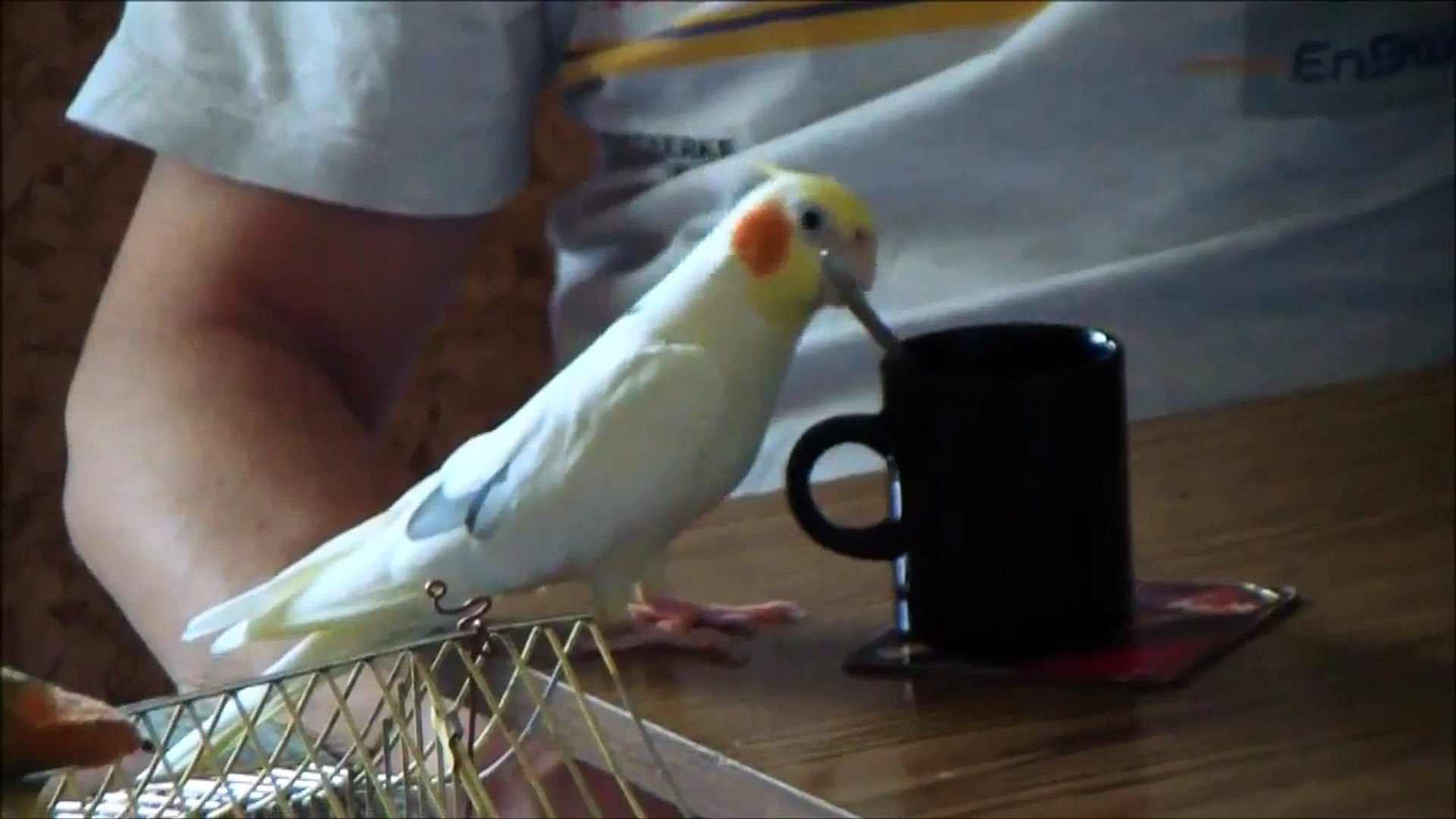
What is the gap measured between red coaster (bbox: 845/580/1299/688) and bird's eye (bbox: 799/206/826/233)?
10cm

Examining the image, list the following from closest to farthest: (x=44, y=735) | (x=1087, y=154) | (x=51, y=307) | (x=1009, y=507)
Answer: (x=44, y=735) → (x=1009, y=507) → (x=1087, y=154) → (x=51, y=307)

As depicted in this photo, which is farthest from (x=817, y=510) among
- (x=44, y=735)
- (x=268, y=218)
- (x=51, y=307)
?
(x=51, y=307)

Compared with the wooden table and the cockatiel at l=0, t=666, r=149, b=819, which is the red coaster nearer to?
the wooden table

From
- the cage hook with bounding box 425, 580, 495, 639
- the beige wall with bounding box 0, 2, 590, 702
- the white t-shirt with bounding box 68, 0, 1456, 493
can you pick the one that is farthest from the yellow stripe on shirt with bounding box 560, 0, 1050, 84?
the beige wall with bounding box 0, 2, 590, 702

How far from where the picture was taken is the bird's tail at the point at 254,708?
1.05 ft

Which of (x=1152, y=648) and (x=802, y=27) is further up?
(x=802, y=27)

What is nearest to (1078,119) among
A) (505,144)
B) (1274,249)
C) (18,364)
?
(1274,249)

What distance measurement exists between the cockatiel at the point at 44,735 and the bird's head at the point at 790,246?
11.6 inches

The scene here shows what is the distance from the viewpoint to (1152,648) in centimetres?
44

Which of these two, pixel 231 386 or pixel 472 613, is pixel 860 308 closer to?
pixel 472 613

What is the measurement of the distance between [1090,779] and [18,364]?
0.96 m

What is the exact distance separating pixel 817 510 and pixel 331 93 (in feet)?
1.31

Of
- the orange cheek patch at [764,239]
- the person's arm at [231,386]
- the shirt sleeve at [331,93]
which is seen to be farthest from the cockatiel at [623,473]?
the shirt sleeve at [331,93]

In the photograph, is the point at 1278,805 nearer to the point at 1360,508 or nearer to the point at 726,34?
the point at 1360,508
